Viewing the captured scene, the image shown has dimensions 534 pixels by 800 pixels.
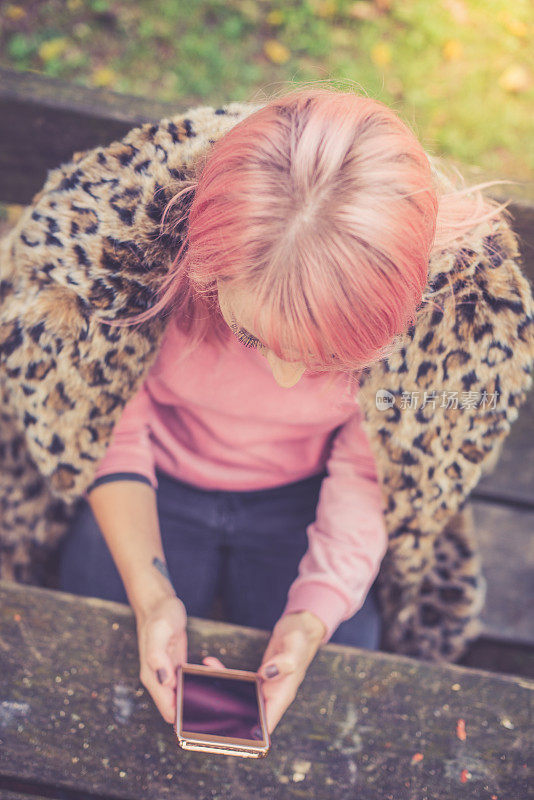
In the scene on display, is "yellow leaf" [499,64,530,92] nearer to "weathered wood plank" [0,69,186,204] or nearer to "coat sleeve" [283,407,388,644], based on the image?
"weathered wood plank" [0,69,186,204]

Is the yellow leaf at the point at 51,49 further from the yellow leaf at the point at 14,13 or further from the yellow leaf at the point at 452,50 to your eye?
the yellow leaf at the point at 452,50

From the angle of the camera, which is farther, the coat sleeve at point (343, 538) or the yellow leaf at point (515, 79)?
the yellow leaf at point (515, 79)

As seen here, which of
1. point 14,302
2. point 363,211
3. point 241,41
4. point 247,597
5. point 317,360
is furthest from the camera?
point 241,41

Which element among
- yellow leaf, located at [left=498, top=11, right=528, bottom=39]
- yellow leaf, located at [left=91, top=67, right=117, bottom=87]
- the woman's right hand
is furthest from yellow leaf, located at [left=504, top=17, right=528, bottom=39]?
the woman's right hand

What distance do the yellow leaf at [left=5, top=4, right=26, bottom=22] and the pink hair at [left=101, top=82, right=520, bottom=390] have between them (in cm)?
233

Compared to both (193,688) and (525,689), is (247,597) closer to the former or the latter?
(193,688)

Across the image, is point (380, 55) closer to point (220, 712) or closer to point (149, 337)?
point (149, 337)

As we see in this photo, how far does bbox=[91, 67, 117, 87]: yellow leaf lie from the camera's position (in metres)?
2.70

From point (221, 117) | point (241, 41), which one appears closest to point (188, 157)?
point (221, 117)

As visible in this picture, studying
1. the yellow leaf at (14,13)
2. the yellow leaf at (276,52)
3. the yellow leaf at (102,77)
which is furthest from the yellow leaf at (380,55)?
the yellow leaf at (14,13)

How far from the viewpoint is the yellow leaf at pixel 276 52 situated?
2840 mm

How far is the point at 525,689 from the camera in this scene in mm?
1210

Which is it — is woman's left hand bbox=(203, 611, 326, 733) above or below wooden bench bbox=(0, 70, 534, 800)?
above

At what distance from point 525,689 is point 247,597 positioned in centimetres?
62
